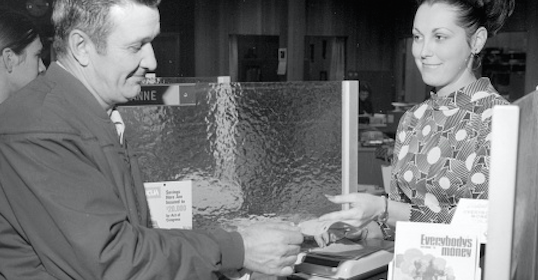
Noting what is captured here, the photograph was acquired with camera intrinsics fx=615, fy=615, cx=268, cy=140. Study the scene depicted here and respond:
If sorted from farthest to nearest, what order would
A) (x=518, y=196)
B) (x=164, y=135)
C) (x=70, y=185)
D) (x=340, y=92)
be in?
(x=340, y=92), (x=164, y=135), (x=70, y=185), (x=518, y=196)

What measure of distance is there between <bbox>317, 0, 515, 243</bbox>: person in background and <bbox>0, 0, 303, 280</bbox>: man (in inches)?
21.5

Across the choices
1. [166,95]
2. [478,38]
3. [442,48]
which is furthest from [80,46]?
[478,38]

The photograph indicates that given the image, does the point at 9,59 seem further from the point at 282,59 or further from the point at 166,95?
the point at 282,59

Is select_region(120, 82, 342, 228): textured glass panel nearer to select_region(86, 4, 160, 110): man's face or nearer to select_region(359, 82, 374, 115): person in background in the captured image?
select_region(86, 4, 160, 110): man's face

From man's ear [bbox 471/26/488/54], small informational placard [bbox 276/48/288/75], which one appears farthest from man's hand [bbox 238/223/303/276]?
small informational placard [bbox 276/48/288/75]

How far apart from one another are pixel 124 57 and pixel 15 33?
1877 millimetres

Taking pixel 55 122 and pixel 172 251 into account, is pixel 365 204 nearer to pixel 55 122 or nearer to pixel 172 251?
pixel 172 251

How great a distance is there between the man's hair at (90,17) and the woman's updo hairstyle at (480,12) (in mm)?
963

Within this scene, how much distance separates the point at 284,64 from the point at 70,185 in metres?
8.17

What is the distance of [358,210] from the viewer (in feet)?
5.65

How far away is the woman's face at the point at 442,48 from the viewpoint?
1.81 meters

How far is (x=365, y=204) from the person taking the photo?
175 cm

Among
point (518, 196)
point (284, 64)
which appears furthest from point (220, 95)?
point (284, 64)

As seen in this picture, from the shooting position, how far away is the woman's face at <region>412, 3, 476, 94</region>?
71.4 inches
